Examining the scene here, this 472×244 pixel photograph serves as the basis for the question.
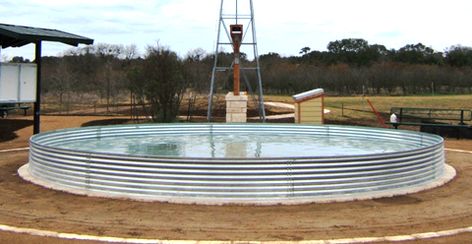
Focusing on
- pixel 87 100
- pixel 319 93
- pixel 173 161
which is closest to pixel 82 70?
pixel 87 100

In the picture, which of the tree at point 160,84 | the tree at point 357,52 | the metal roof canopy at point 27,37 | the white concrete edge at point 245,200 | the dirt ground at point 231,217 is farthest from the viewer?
the tree at point 357,52

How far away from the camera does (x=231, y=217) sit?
826 cm

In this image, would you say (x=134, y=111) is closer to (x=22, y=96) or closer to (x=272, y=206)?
(x=22, y=96)

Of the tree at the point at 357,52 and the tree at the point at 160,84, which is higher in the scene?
the tree at the point at 357,52

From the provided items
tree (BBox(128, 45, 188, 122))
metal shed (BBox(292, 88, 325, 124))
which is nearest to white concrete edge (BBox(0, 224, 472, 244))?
metal shed (BBox(292, 88, 325, 124))

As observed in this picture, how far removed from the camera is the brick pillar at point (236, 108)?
25.3 metres

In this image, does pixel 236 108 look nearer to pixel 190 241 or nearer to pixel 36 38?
pixel 36 38

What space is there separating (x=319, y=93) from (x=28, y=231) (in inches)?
703

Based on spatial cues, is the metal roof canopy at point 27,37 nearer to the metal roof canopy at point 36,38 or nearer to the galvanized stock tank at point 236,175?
the metal roof canopy at point 36,38

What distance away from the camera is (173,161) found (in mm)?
9320

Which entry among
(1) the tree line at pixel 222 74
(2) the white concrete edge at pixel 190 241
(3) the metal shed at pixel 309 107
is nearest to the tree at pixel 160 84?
(1) the tree line at pixel 222 74

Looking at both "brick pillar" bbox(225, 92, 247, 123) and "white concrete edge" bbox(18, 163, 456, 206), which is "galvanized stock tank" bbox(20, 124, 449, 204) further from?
"brick pillar" bbox(225, 92, 247, 123)

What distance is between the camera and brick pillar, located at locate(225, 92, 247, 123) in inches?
998

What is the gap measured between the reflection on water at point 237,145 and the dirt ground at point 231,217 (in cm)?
318
